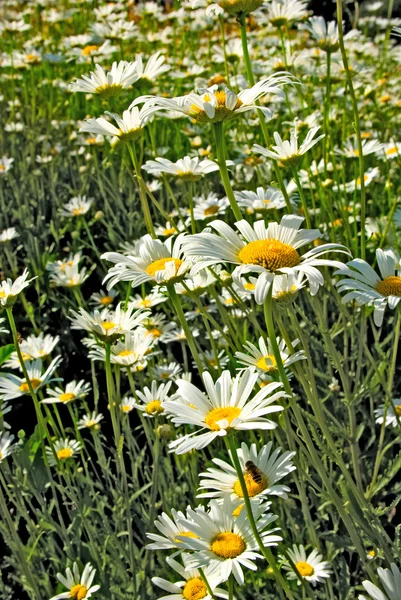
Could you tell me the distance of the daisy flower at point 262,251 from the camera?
987mm

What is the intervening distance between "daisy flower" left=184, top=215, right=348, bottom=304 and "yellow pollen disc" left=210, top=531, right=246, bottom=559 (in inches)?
Result: 15.4

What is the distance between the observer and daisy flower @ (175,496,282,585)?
1025 millimetres

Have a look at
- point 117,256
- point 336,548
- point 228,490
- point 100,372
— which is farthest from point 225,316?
point 100,372

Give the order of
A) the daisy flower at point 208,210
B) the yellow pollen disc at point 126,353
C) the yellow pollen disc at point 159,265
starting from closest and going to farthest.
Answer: the yellow pollen disc at point 159,265, the yellow pollen disc at point 126,353, the daisy flower at point 208,210

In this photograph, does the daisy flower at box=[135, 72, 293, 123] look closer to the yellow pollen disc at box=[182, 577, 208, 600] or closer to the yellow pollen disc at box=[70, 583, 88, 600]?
the yellow pollen disc at box=[182, 577, 208, 600]

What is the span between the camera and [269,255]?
1050 mm

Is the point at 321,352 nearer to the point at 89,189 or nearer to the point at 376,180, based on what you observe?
the point at 376,180

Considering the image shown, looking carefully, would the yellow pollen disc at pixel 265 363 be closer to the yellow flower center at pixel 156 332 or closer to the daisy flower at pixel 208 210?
the yellow flower center at pixel 156 332

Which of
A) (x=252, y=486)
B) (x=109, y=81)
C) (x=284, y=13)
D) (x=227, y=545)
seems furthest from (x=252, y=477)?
(x=284, y=13)

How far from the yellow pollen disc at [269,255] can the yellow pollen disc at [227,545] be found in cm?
42

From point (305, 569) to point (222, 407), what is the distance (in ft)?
2.08

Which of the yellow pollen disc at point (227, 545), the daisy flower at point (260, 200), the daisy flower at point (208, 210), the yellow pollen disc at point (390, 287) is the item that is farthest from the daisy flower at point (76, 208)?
the yellow pollen disc at point (227, 545)

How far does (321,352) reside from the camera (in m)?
2.33

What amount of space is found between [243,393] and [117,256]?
41 cm
